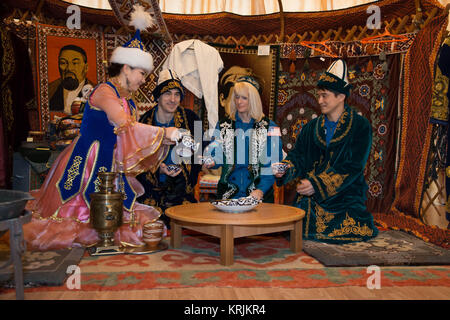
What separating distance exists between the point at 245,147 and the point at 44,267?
6.13 feet

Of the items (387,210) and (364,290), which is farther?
(387,210)

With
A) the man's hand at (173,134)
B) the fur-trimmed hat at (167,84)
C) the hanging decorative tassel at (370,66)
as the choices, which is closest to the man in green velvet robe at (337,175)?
the man's hand at (173,134)

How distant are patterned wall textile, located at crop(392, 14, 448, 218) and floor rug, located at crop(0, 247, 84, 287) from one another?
315cm

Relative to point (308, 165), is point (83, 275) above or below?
below

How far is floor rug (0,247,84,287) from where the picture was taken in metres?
1.98

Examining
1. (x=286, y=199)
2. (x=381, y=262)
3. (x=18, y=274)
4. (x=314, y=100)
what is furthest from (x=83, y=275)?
(x=314, y=100)

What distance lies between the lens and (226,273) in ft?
7.43

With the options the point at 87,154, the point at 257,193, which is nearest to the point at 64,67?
the point at 87,154

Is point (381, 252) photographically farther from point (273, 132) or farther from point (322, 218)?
point (273, 132)

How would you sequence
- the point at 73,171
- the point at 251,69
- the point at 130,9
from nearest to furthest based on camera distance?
1. the point at 73,171
2. the point at 130,9
3. the point at 251,69

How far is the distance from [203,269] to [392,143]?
2.92 m

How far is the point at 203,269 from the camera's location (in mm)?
2334

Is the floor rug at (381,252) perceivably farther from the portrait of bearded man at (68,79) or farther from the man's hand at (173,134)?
the portrait of bearded man at (68,79)

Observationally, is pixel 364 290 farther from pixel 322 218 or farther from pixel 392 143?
pixel 392 143
